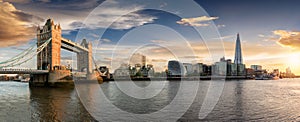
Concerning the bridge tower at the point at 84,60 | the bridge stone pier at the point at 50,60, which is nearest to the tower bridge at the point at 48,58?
the bridge stone pier at the point at 50,60

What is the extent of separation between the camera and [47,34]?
68.6 metres

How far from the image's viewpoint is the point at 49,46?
67875 millimetres

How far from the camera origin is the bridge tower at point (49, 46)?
66.7m

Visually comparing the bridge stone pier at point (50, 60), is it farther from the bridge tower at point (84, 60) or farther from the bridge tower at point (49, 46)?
the bridge tower at point (84, 60)

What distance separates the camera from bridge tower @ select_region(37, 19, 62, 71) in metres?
66.7

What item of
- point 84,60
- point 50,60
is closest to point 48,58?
point 50,60

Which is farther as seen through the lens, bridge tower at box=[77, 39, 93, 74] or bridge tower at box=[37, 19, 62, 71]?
bridge tower at box=[77, 39, 93, 74]

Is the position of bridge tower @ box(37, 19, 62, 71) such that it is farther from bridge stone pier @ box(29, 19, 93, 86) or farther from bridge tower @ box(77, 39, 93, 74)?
bridge tower @ box(77, 39, 93, 74)

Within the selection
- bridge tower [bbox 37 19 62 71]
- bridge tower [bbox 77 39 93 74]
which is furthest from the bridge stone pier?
bridge tower [bbox 77 39 93 74]

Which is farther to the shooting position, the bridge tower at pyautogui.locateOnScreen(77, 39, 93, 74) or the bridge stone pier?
the bridge tower at pyautogui.locateOnScreen(77, 39, 93, 74)

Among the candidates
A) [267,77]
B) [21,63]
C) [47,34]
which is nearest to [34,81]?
[21,63]

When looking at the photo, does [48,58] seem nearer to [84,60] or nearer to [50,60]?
[50,60]

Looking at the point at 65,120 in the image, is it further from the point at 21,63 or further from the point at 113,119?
the point at 21,63

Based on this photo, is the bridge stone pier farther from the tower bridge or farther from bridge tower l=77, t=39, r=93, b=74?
bridge tower l=77, t=39, r=93, b=74
